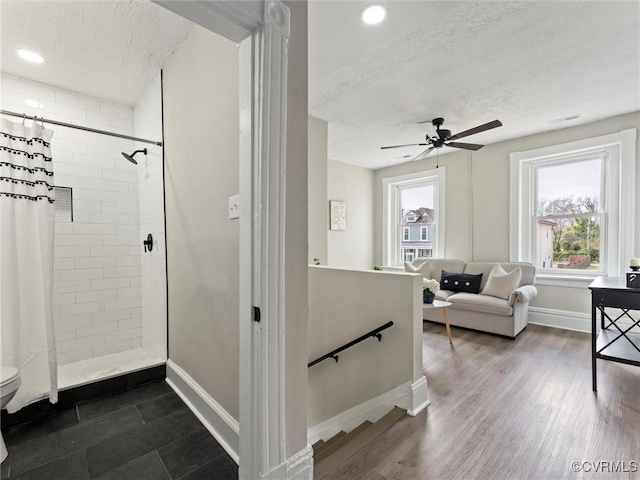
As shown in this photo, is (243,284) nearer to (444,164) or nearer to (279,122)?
(279,122)

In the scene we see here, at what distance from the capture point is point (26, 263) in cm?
197

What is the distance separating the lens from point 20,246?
1959 millimetres

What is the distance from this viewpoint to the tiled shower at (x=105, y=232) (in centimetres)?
256

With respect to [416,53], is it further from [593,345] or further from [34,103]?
[34,103]

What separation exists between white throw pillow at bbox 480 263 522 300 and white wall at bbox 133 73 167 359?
3.98 meters

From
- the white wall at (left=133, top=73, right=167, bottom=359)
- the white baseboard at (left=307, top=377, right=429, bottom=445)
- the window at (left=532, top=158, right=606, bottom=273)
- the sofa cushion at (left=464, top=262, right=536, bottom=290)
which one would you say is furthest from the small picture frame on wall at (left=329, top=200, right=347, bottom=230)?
the white baseboard at (left=307, top=377, right=429, bottom=445)

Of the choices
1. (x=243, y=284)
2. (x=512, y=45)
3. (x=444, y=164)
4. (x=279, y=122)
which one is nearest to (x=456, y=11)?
(x=512, y=45)

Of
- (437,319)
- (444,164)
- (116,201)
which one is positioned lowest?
(437,319)

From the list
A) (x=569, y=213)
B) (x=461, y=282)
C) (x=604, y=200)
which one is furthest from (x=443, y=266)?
(x=604, y=200)

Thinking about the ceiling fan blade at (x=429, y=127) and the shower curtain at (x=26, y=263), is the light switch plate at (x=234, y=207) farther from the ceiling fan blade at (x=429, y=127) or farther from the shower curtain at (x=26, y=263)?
the ceiling fan blade at (x=429, y=127)

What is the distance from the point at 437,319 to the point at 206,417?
3589 mm

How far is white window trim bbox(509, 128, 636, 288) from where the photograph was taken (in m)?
3.61

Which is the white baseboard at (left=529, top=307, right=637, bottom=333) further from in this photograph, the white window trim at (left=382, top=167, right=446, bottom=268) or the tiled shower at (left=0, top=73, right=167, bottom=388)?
the tiled shower at (left=0, top=73, right=167, bottom=388)

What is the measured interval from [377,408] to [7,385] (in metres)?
2.36
